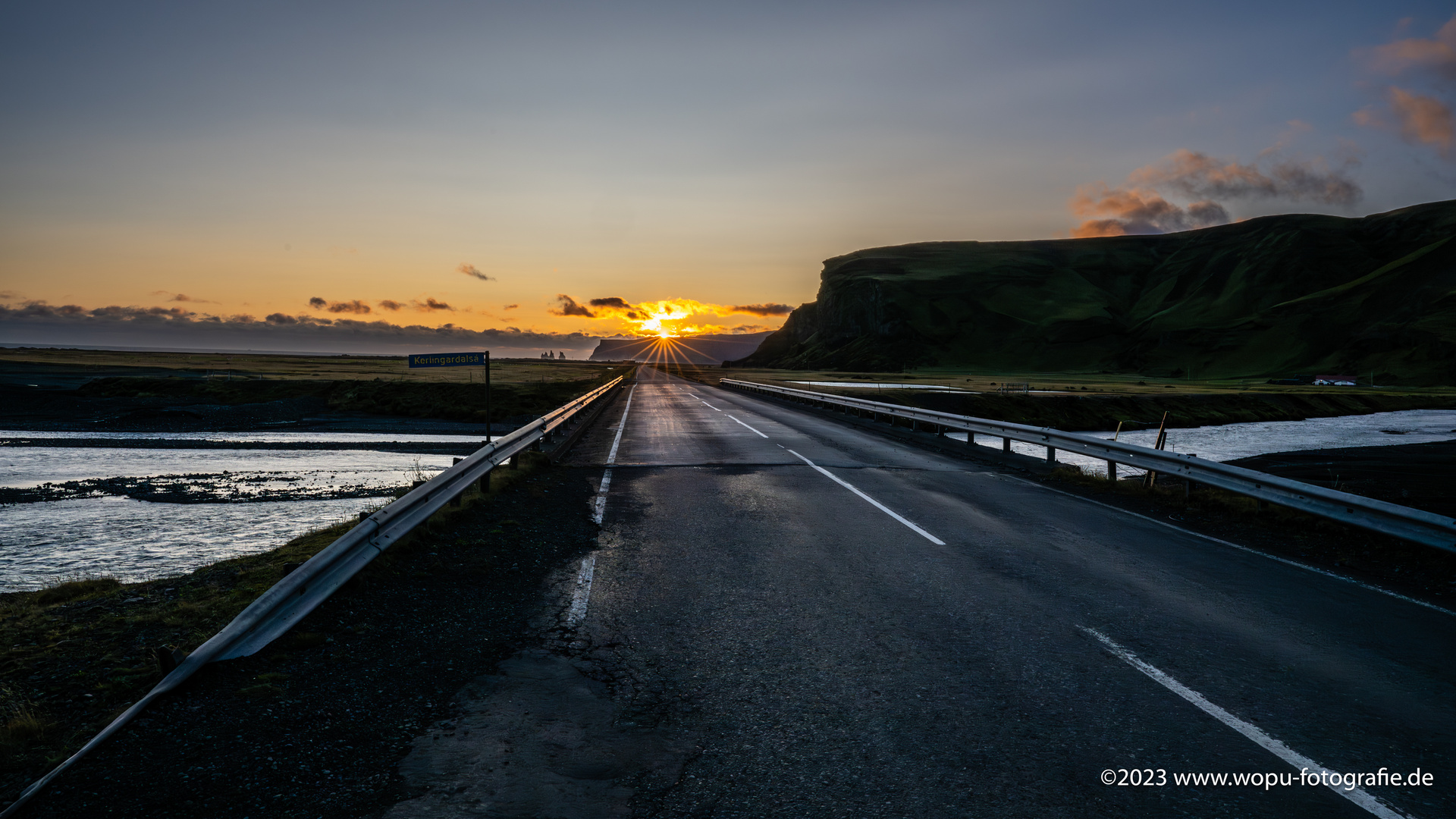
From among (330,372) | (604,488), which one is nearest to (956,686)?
(604,488)

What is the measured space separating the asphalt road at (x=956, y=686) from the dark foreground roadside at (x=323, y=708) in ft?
0.99

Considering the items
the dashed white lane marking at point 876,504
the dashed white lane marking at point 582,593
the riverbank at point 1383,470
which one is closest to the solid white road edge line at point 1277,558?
the dashed white lane marking at point 876,504

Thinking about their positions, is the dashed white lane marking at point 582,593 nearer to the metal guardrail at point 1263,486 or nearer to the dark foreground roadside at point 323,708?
the dark foreground roadside at point 323,708

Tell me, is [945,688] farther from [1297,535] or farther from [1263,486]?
[1263,486]

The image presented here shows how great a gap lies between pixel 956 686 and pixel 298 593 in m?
4.52

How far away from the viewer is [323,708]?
403 centimetres

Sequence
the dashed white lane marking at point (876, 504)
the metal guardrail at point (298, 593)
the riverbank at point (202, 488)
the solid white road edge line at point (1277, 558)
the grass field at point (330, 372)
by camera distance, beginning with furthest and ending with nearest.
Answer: the grass field at point (330, 372)
the riverbank at point (202, 488)
the dashed white lane marking at point (876, 504)
the solid white road edge line at point (1277, 558)
the metal guardrail at point (298, 593)

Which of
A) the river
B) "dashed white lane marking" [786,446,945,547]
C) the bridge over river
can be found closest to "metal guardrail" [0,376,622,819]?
the bridge over river

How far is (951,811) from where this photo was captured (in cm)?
314

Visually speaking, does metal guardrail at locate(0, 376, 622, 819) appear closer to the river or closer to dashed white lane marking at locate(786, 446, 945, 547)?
the river

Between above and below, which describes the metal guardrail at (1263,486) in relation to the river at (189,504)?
above

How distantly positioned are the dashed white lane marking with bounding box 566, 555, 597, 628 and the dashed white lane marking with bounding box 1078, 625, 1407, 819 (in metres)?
3.99

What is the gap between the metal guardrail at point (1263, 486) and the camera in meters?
7.29

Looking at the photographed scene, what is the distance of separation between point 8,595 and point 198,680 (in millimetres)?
4514
